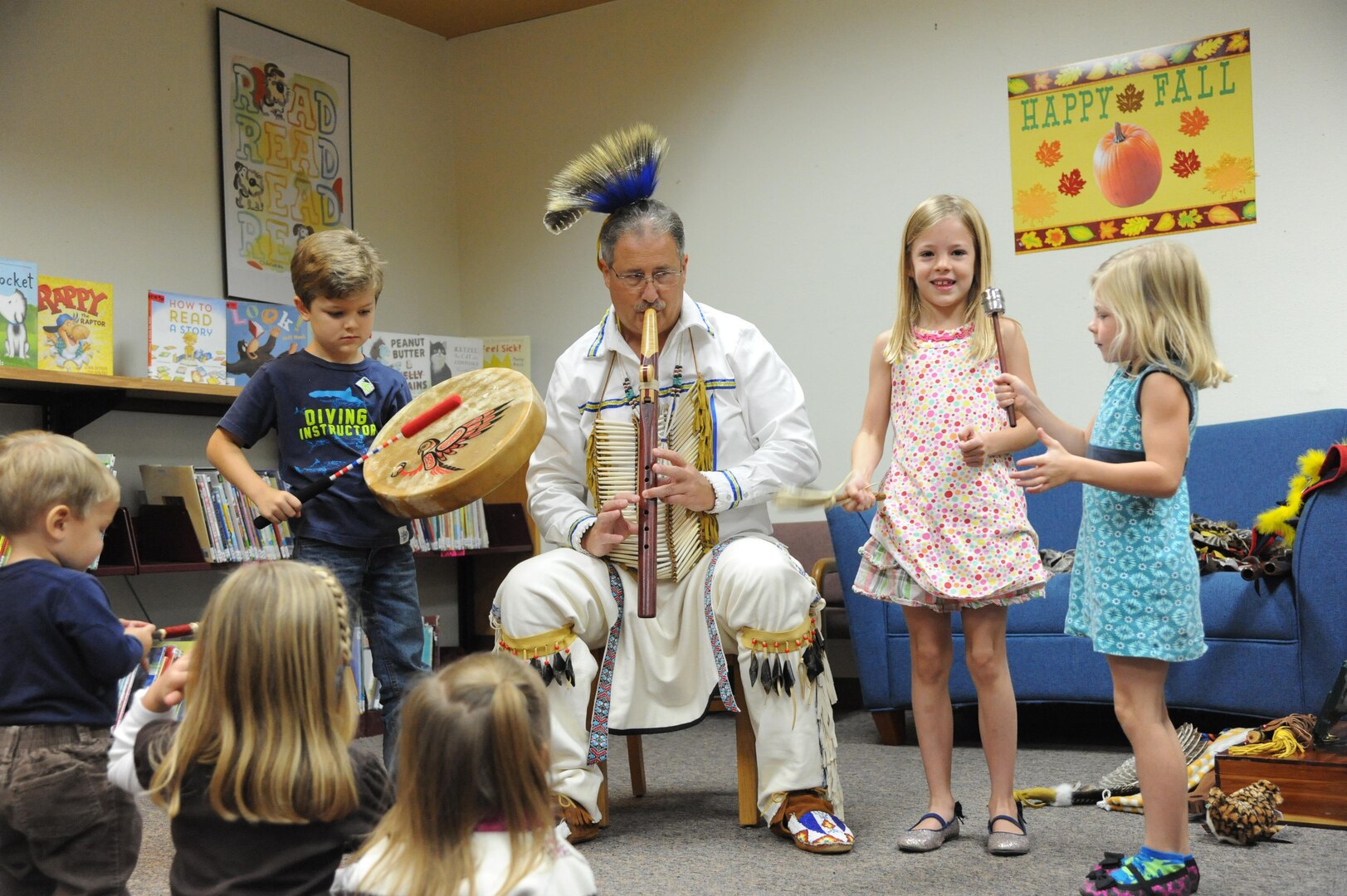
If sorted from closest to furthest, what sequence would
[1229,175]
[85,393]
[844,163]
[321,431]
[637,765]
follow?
[321,431], [637,765], [85,393], [1229,175], [844,163]

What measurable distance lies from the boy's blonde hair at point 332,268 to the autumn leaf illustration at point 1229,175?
284 cm

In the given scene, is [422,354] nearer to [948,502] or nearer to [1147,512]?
[948,502]

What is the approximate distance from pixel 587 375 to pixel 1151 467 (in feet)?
4.01

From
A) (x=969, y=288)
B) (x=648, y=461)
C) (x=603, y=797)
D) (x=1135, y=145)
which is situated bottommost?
(x=603, y=797)

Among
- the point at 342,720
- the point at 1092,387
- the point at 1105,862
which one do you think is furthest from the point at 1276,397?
the point at 342,720

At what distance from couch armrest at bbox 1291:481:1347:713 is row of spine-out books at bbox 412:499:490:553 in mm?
2749

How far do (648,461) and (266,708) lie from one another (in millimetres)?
1189

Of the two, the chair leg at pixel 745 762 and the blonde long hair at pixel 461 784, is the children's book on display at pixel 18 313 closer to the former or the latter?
the chair leg at pixel 745 762

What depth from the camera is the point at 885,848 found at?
89.8 inches

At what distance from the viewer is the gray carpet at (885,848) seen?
2043mm

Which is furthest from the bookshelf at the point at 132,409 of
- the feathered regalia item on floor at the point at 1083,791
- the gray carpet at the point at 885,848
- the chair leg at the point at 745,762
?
the feathered regalia item on floor at the point at 1083,791

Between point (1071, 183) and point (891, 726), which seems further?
point (1071, 183)

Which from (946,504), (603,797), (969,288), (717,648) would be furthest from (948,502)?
(603,797)

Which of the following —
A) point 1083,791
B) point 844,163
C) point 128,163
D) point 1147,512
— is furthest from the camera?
point 844,163
